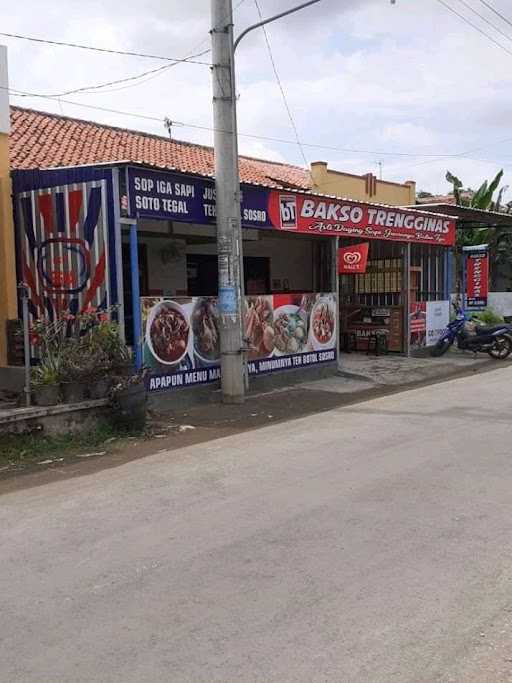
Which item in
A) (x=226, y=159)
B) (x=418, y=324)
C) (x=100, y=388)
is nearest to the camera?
(x=100, y=388)

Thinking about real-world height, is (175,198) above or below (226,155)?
below

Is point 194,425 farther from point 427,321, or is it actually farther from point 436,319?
point 436,319

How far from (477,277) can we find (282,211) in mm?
9446

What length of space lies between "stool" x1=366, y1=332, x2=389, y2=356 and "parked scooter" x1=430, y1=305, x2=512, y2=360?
52.6 inches

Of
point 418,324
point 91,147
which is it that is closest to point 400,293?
point 418,324

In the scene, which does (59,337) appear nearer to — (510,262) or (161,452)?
(161,452)

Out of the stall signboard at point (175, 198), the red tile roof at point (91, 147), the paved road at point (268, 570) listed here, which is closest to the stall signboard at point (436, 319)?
the red tile roof at point (91, 147)

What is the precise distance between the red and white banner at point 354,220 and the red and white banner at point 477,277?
188 cm

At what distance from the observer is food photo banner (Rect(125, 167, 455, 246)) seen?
396 inches

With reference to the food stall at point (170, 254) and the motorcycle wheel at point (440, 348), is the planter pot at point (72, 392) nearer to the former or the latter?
the food stall at point (170, 254)

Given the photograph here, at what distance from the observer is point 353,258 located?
15.4 m

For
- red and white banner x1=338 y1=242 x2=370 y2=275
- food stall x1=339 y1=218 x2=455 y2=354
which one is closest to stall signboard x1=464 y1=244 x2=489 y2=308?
food stall x1=339 y1=218 x2=455 y2=354

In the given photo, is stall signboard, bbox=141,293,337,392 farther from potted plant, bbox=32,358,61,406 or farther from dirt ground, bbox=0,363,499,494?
potted plant, bbox=32,358,61,406

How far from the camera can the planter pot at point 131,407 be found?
28.1ft
